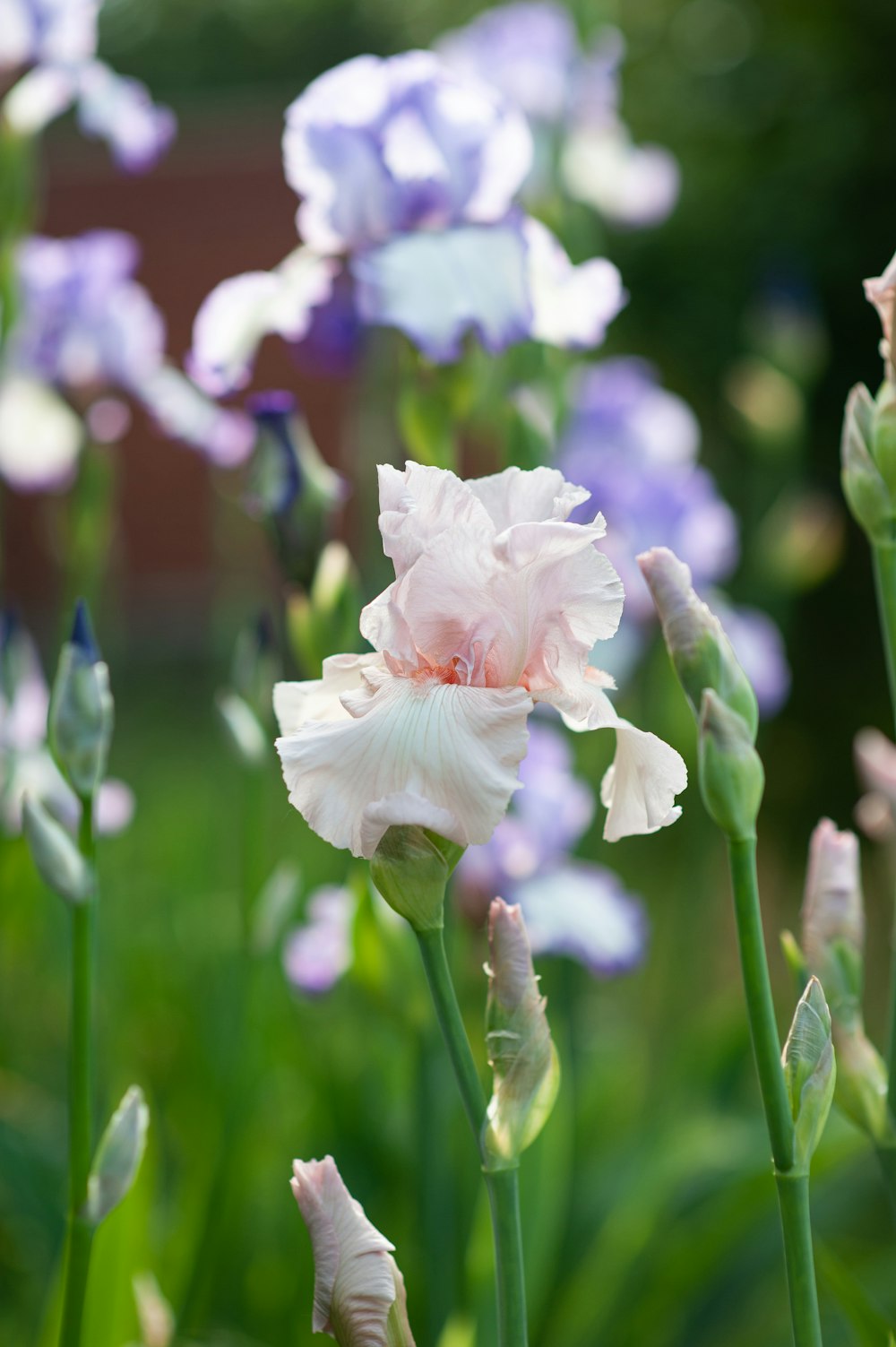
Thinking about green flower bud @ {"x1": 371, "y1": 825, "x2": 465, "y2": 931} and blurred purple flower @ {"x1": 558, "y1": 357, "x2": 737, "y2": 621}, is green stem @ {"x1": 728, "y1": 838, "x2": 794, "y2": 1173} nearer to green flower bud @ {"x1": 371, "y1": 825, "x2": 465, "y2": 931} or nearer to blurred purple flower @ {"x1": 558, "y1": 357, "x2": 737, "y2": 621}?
green flower bud @ {"x1": 371, "y1": 825, "x2": 465, "y2": 931}

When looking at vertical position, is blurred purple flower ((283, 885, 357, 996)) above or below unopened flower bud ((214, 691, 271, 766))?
below

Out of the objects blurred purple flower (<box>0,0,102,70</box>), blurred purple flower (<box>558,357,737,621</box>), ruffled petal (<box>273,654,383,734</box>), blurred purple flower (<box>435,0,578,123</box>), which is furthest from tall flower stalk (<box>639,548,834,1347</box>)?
blurred purple flower (<box>435,0,578,123</box>)

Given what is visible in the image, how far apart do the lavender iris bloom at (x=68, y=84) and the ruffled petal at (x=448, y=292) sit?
0.42 m

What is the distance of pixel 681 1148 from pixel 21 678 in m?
0.70

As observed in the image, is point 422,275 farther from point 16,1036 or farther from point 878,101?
point 878,101

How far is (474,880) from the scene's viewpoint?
1169mm

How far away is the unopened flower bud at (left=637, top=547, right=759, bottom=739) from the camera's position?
1.58 ft

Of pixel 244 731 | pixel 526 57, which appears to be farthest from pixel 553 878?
pixel 526 57

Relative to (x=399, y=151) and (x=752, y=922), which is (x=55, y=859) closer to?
(x=752, y=922)

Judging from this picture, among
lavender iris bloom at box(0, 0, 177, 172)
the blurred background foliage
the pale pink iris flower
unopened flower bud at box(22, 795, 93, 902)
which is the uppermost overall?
lavender iris bloom at box(0, 0, 177, 172)

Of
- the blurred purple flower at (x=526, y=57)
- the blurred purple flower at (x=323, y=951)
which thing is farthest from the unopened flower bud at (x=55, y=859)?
the blurred purple flower at (x=526, y=57)

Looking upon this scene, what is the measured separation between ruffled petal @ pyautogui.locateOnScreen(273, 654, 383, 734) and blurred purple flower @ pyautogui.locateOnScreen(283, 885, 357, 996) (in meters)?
0.41

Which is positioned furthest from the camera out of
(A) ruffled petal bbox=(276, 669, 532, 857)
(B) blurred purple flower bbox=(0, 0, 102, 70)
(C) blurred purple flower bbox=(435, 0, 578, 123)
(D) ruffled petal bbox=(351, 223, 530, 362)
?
(C) blurred purple flower bbox=(435, 0, 578, 123)

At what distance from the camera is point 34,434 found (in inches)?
52.6
